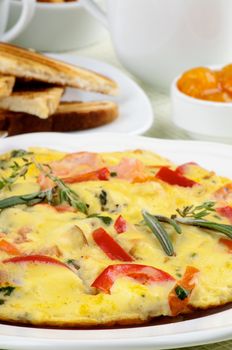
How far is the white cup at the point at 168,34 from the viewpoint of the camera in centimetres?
455

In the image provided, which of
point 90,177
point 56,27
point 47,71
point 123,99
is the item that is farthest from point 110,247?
point 56,27

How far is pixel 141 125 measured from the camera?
4.14m

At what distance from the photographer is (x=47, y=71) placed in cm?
433

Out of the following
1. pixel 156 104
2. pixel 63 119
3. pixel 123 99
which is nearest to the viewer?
pixel 63 119

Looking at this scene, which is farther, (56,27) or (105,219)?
(56,27)

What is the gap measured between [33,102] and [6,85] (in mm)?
154

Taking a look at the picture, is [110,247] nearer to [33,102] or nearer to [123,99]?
[33,102]

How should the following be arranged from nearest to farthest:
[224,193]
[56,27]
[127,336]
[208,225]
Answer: [127,336] → [208,225] → [224,193] → [56,27]

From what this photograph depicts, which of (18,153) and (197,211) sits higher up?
(197,211)

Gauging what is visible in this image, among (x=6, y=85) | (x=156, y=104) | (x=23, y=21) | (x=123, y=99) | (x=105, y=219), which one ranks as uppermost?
(x=105, y=219)

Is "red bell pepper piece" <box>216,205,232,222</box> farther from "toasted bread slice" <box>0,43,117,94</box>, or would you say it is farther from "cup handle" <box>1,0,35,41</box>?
"cup handle" <box>1,0,35,41</box>

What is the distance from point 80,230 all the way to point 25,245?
172mm

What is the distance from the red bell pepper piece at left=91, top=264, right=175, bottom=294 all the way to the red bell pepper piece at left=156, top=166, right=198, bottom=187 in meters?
0.67

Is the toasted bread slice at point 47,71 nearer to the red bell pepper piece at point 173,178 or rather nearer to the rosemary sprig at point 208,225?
the red bell pepper piece at point 173,178
